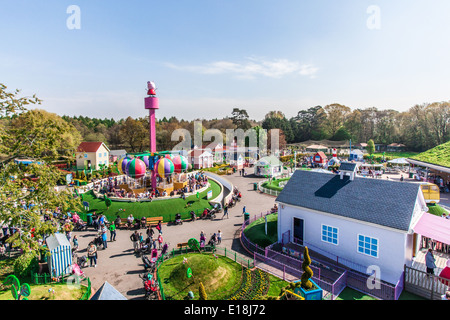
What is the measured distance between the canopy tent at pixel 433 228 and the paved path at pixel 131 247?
407 inches

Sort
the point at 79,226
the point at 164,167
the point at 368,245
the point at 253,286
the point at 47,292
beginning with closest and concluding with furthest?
1. the point at 47,292
2. the point at 253,286
3. the point at 368,245
4. the point at 79,226
5. the point at 164,167

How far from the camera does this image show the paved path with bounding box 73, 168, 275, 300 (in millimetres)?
14102

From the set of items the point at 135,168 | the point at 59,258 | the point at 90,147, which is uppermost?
the point at 90,147

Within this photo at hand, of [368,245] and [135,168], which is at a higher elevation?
[135,168]

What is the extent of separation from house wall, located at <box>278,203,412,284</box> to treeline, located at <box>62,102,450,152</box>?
6501cm

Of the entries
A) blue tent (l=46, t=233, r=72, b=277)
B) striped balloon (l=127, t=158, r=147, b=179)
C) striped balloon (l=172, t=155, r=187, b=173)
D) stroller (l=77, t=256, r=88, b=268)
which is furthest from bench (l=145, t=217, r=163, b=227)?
striped balloon (l=172, t=155, r=187, b=173)

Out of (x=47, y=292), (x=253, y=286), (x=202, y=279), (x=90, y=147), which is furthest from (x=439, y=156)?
(x=90, y=147)

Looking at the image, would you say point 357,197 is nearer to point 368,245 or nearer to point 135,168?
point 368,245

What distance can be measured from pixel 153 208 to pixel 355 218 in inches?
697

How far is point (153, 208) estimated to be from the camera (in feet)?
82.9

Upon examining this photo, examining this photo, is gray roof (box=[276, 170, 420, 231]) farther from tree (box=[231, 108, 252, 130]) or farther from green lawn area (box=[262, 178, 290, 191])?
tree (box=[231, 108, 252, 130])

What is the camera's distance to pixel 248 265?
15.2m

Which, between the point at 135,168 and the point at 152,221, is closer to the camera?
the point at 152,221

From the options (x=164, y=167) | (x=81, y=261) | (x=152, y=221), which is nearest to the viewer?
(x=81, y=261)
